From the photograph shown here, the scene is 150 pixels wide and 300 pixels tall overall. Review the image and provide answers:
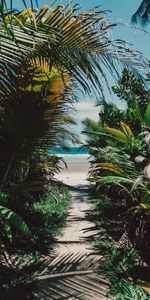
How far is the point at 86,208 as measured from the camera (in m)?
9.40

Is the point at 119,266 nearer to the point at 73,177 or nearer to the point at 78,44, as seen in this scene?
the point at 78,44

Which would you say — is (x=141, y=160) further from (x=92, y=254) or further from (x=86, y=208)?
(x=86, y=208)

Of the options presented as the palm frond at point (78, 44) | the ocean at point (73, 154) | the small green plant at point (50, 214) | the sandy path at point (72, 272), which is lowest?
the sandy path at point (72, 272)

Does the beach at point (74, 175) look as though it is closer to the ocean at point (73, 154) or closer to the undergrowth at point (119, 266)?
the ocean at point (73, 154)

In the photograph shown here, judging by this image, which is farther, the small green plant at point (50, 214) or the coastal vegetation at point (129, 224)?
the small green plant at point (50, 214)

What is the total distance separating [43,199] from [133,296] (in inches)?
225

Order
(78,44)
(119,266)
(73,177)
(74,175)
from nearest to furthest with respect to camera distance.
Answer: (78,44) → (119,266) → (73,177) → (74,175)

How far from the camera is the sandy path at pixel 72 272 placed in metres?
3.70

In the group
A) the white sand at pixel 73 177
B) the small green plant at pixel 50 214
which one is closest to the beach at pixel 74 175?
the white sand at pixel 73 177

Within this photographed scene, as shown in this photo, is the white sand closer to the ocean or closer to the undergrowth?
the ocean

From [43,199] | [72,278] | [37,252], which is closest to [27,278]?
[72,278]

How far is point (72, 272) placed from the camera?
413 cm

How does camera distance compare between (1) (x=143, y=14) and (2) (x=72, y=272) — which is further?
(1) (x=143, y=14)

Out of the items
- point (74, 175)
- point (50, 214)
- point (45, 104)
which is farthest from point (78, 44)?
point (74, 175)
